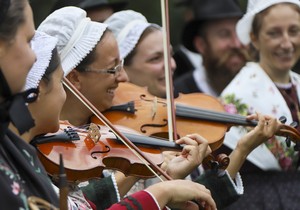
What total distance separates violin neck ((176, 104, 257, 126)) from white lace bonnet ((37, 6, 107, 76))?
0.59 metres

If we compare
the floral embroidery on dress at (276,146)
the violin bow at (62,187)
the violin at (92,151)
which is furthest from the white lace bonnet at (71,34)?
the violin bow at (62,187)

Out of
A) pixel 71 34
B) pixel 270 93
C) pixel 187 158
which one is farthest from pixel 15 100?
pixel 270 93

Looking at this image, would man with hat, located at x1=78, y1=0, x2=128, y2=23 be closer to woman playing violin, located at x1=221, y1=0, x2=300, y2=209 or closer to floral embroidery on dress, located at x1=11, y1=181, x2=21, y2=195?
woman playing violin, located at x1=221, y1=0, x2=300, y2=209

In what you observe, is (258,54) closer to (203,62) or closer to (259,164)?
(259,164)

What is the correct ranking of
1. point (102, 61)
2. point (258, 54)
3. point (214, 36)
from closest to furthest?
point (102, 61), point (258, 54), point (214, 36)

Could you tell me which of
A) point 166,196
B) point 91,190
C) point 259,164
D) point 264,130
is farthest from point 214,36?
point 166,196

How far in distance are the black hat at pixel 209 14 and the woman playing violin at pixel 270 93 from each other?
1433 mm

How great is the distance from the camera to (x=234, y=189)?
4.61 m

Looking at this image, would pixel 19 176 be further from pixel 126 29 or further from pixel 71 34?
pixel 126 29

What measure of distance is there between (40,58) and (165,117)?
1521 mm

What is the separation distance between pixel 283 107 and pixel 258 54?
0.45 metres

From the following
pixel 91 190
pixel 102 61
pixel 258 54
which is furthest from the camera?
pixel 258 54

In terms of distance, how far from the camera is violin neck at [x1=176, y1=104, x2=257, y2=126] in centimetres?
500

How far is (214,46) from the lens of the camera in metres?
7.54
